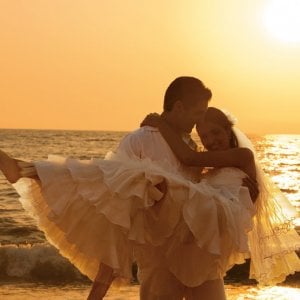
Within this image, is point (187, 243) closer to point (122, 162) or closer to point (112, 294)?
point (122, 162)

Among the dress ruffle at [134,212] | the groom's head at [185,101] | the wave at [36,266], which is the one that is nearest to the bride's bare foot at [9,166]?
the dress ruffle at [134,212]

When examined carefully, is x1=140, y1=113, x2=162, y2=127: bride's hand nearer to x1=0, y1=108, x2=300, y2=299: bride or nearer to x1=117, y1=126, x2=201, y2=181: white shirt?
x1=117, y1=126, x2=201, y2=181: white shirt

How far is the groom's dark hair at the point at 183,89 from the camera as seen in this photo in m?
4.57

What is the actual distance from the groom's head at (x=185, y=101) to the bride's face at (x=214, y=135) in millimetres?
69

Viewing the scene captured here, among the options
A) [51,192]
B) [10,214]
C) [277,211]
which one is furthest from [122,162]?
[10,214]

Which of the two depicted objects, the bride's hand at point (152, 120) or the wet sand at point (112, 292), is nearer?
the bride's hand at point (152, 120)

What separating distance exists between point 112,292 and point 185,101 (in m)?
5.75

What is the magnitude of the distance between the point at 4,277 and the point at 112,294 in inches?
125

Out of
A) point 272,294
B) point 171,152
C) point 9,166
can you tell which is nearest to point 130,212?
point 171,152

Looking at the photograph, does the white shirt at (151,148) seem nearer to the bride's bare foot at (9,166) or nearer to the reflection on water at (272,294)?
the bride's bare foot at (9,166)

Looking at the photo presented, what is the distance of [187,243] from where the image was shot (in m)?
4.32

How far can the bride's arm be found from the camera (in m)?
4.45

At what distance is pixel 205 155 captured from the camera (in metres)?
4.47

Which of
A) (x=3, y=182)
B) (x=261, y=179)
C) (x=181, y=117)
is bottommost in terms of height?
(x=3, y=182)
